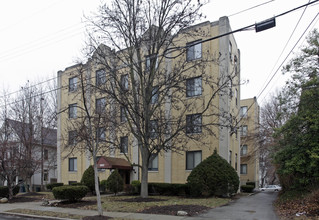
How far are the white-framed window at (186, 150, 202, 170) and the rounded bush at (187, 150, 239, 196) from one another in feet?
10.8

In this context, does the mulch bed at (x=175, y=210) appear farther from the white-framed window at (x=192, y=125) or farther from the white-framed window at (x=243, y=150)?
the white-framed window at (x=243, y=150)

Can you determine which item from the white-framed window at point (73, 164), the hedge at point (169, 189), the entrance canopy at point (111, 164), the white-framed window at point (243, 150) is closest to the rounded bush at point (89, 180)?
the entrance canopy at point (111, 164)

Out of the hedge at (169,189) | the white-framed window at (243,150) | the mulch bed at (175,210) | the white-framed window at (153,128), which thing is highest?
the white-framed window at (153,128)

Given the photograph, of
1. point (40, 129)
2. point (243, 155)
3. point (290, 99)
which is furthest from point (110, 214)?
point (243, 155)

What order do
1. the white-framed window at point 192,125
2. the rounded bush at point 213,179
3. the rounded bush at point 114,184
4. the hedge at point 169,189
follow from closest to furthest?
the white-framed window at point 192,125 < the rounded bush at point 213,179 < the hedge at point 169,189 < the rounded bush at point 114,184

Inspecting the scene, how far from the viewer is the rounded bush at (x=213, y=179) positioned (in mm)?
19469

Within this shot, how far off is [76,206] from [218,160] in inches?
376

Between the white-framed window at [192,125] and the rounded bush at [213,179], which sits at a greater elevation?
the white-framed window at [192,125]

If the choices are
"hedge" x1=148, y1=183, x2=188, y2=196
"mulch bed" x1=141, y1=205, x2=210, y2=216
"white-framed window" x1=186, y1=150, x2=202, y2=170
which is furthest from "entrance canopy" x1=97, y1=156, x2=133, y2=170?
"mulch bed" x1=141, y1=205, x2=210, y2=216

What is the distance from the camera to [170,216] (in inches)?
468

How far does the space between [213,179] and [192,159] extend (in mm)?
4599

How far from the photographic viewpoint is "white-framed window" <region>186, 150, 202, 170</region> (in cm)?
2361

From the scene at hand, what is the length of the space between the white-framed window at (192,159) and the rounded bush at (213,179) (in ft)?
10.8

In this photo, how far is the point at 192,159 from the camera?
942 inches
